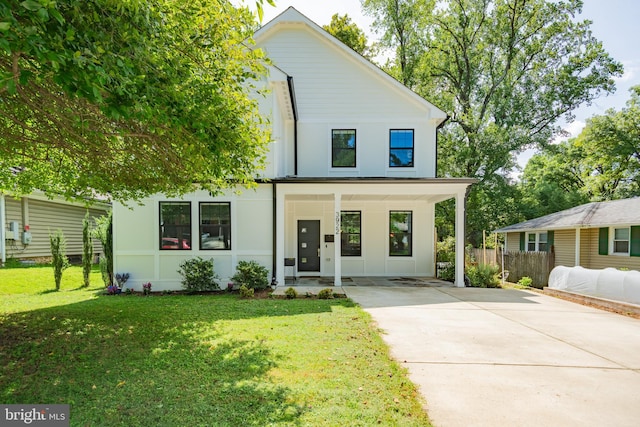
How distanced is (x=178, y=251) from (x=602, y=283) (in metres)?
11.9

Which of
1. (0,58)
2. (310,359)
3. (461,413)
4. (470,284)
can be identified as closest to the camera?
(461,413)

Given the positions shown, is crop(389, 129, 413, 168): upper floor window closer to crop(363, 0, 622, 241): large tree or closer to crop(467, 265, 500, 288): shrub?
crop(467, 265, 500, 288): shrub

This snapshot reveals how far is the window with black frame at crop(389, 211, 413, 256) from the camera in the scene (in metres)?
12.6

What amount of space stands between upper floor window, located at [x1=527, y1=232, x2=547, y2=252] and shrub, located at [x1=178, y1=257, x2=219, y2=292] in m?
17.2

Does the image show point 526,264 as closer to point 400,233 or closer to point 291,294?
point 400,233

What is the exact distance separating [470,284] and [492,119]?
16267 mm

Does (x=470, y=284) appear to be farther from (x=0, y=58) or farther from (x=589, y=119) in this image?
(x=589, y=119)

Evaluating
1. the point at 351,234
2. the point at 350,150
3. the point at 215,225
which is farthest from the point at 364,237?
the point at 215,225

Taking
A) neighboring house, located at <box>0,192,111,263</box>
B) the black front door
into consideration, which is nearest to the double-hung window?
the black front door

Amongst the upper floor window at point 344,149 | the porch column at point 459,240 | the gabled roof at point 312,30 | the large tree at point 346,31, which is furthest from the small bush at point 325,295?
the large tree at point 346,31

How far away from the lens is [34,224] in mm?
13461

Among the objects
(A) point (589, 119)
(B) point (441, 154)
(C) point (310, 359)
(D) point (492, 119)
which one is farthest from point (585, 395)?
(A) point (589, 119)

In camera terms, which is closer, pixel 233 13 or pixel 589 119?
pixel 233 13

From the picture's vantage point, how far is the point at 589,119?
2288 centimetres
